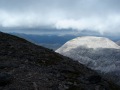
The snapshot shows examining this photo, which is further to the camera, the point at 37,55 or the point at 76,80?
the point at 37,55

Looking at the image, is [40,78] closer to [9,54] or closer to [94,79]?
[94,79]

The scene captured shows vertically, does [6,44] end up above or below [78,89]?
above

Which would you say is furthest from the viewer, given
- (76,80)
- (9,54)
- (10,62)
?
(9,54)

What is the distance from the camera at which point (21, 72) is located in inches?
1799

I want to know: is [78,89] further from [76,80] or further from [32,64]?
[32,64]

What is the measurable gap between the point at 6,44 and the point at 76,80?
24.3m

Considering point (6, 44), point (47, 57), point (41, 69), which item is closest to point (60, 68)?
point (41, 69)

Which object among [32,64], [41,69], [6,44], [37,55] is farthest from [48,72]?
[6,44]

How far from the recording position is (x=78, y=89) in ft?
142

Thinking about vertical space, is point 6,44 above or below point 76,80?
above

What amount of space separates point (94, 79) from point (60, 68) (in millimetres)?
7653

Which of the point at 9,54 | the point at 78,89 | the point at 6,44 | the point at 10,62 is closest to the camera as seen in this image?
the point at 78,89

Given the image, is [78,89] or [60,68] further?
[60,68]

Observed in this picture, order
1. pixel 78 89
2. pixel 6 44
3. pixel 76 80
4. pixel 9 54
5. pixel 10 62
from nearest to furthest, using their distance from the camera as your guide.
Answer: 1. pixel 78 89
2. pixel 76 80
3. pixel 10 62
4. pixel 9 54
5. pixel 6 44
